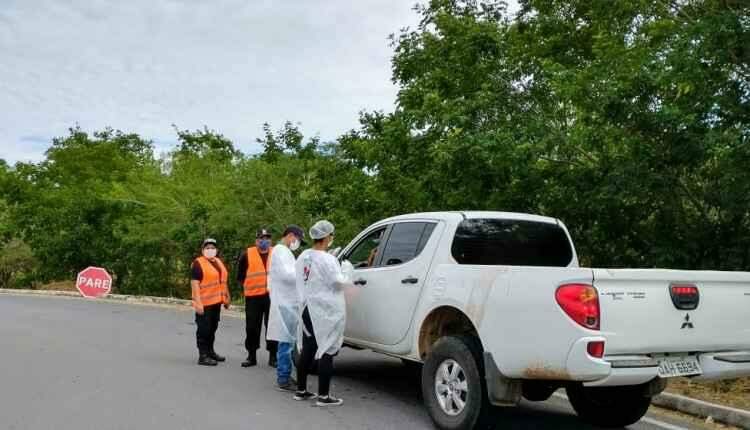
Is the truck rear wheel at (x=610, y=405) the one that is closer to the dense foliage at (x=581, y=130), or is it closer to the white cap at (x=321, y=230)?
the white cap at (x=321, y=230)

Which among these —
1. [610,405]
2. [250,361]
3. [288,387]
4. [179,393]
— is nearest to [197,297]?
[250,361]

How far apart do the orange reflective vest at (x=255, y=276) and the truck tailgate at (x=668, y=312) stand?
17.4 feet

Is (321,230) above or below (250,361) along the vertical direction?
above

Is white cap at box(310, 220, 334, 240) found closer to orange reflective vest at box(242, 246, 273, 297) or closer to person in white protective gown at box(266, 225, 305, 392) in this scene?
person in white protective gown at box(266, 225, 305, 392)

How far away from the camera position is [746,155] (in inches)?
324

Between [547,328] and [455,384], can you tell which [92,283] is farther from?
[547,328]

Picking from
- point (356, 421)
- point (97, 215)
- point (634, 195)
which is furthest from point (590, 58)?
point (97, 215)

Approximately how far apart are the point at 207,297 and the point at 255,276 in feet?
2.23

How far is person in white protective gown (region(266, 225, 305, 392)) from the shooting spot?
7.64m

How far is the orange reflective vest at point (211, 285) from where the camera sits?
926 centimetres

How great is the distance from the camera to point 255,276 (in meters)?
9.28

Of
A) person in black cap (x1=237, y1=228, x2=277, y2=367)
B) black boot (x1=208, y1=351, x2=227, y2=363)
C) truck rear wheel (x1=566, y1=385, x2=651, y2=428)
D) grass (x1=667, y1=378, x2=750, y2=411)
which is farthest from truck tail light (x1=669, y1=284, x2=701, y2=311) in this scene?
black boot (x1=208, y1=351, x2=227, y2=363)

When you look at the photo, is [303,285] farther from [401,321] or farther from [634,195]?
[634,195]

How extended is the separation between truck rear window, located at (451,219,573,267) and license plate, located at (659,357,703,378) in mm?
2017
